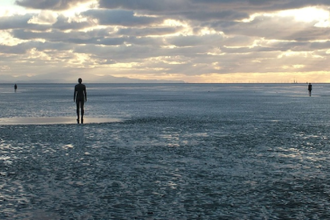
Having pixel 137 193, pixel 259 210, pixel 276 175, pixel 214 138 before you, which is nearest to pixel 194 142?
pixel 214 138

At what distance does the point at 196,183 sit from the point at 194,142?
7.17 meters

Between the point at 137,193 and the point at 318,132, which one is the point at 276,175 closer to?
the point at 137,193

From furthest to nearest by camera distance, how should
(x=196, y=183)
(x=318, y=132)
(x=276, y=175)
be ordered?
(x=318, y=132), (x=276, y=175), (x=196, y=183)

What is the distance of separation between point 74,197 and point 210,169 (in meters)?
4.21

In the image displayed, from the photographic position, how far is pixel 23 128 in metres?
22.2

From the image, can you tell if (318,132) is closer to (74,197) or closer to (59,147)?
(59,147)

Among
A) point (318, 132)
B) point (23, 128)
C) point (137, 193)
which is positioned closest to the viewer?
point (137, 193)

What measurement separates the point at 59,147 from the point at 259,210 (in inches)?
377

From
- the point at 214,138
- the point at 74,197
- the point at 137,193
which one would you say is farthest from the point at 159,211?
the point at 214,138

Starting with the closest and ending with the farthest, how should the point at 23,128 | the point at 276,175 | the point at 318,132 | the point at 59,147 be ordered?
the point at 276,175 < the point at 59,147 < the point at 318,132 < the point at 23,128

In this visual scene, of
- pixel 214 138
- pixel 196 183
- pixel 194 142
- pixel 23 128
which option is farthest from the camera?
pixel 23 128

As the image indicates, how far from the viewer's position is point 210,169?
469 inches

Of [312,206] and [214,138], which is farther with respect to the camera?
[214,138]

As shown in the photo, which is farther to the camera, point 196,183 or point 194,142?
point 194,142
